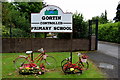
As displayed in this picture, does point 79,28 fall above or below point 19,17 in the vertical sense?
below

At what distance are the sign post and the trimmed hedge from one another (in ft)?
38.6

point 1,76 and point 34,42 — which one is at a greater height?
point 34,42

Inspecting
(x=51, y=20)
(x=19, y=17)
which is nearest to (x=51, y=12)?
(x=51, y=20)

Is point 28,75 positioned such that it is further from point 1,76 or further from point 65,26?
point 65,26

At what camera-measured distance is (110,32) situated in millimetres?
18703

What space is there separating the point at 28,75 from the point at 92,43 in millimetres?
7665

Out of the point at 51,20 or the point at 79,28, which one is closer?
the point at 51,20

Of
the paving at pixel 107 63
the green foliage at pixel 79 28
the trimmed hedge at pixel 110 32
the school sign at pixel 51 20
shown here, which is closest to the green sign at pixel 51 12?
the school sign at pixel 51 20

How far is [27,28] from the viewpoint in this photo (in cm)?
1485

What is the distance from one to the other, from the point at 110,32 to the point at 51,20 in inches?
551

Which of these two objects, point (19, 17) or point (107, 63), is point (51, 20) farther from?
point (19, 17)

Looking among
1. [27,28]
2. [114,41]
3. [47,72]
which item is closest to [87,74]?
[47,72]

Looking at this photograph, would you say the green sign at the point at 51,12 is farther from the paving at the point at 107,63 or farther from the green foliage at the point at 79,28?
the green foliage at the point at 79,28

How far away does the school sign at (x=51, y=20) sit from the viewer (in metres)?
6.64
